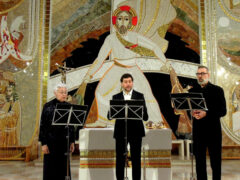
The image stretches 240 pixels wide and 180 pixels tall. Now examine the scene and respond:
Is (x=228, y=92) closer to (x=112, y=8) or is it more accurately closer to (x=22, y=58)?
(x=112, y=8)

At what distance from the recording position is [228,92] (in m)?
8.74

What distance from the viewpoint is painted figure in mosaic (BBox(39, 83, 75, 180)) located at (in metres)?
3.76

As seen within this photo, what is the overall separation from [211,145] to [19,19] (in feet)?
24.4

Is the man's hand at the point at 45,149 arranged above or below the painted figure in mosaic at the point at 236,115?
below

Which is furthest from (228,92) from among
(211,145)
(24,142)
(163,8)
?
(24,142)

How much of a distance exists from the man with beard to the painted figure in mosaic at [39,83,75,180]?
1.76 m

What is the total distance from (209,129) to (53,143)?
7.05 ft

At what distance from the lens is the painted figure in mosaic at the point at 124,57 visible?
28.0 ft

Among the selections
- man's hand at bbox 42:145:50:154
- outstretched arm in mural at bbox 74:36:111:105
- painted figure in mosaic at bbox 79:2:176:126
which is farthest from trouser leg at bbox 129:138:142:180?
outstretched arm in mural at bbox 74:36:111:105

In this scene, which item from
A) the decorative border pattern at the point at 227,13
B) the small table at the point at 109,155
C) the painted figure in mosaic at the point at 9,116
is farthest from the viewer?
the decorative border pattern at the point at 227,13

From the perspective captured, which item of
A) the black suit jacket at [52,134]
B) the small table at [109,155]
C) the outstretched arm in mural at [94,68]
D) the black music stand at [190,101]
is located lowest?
the small table at [109,155]

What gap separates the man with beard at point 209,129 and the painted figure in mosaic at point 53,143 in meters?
1.76

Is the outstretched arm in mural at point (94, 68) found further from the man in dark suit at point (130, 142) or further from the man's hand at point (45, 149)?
the man's hand at point (45, 149)

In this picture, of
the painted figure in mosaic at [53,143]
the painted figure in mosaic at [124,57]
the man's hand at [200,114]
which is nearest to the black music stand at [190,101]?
the man's hand at [200,114]
